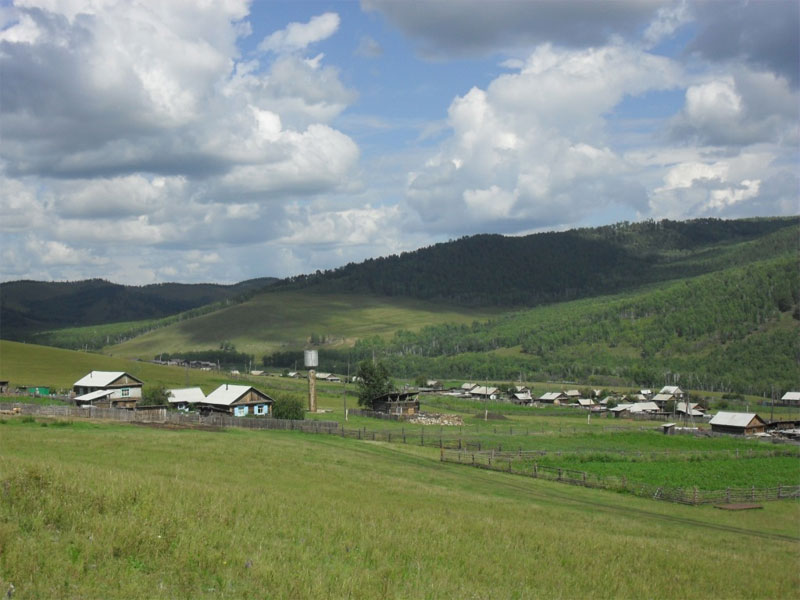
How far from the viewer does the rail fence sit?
45.6 metres

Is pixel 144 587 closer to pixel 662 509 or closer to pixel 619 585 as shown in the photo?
pixel 619 585

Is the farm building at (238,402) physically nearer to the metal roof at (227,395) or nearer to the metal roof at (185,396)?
the metal roof at (227,395)

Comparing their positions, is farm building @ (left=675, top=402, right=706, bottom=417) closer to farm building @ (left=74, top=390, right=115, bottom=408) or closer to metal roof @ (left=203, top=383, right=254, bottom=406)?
metal roof @ (left=203, top=383, right=254, bottom=406)

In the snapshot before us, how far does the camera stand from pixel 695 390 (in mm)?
180500

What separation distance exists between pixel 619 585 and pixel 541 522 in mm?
10339

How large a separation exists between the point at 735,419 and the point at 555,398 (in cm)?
5697

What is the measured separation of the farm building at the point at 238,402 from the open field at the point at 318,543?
53461 mm

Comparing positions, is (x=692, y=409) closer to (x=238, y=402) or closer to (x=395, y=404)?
(x=395, y=404)

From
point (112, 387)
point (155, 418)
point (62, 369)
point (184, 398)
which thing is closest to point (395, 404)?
point (184, 398)

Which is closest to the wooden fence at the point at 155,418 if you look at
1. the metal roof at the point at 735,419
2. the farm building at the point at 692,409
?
the metal roof at the point at 735,419

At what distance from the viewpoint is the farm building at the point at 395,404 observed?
107m

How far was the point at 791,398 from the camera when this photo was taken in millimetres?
149500

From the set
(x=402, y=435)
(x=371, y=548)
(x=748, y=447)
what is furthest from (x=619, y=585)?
(x=748, y=447)

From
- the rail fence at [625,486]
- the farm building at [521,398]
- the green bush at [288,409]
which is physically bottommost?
the farm building at [521,398]
